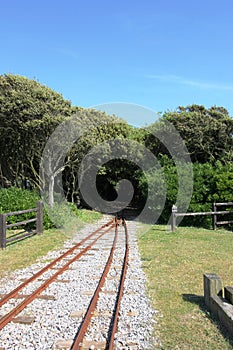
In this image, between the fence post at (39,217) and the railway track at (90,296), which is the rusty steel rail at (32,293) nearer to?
the railway track at (90,296)

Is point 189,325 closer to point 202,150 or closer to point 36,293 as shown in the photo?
point 36,293

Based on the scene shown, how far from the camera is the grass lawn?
3.90 metres

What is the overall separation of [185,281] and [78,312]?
2.38m

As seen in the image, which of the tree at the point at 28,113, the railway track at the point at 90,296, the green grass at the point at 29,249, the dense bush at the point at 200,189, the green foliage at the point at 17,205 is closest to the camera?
the railway track at the point at 90,296

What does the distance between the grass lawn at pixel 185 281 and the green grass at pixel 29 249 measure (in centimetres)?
285

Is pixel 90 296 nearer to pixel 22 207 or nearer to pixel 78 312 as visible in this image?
pixel 78 312

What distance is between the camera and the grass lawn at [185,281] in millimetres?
3904

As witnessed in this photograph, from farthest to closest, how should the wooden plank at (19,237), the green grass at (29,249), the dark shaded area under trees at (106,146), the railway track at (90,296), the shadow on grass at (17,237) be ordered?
the dark shaded area under trees at (106,146)
the shadow on grass at (17,237)
the wooden plank at (19,237)
the green grass at (29,249)
the railway track at (90,296)

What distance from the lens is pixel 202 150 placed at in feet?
75.3

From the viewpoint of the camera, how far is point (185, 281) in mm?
6230

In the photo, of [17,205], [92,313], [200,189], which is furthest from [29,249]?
[200,189]

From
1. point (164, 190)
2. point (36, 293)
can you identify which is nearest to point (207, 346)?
point (36, 293)

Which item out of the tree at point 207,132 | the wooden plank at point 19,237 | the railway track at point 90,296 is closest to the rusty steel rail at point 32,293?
the railway track at point 90,296

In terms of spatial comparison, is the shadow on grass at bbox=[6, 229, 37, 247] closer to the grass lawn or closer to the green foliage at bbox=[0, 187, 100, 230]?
the green foliage at bbox=[0, 187, 100, 230]
